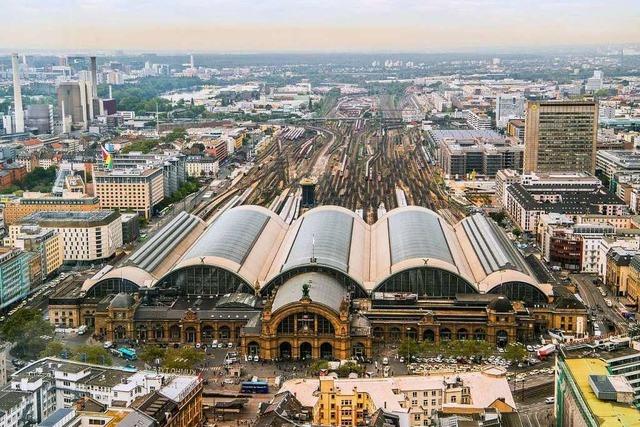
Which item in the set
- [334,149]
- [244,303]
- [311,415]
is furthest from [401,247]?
[334,149]

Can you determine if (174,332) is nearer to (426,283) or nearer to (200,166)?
(426,283)

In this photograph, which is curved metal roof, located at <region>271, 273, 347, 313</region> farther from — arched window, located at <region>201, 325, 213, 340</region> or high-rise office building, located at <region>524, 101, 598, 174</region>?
high-rise office building, located at <region>524, 101, 598, 174</region>

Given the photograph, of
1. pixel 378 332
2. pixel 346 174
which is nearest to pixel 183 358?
pixel 378 332

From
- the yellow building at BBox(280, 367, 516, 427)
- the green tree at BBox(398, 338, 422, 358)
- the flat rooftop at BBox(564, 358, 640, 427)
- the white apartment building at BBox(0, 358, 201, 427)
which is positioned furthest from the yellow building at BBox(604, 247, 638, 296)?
the white apartment building at BBox(0, 358, 201, 427)

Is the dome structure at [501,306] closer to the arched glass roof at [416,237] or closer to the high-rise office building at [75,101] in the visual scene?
the arched glass roof at [416,237]

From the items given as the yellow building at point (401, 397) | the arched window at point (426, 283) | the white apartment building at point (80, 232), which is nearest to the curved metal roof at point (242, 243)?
the arched window at point (426, 283)

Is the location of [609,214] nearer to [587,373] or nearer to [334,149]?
[587,373]
